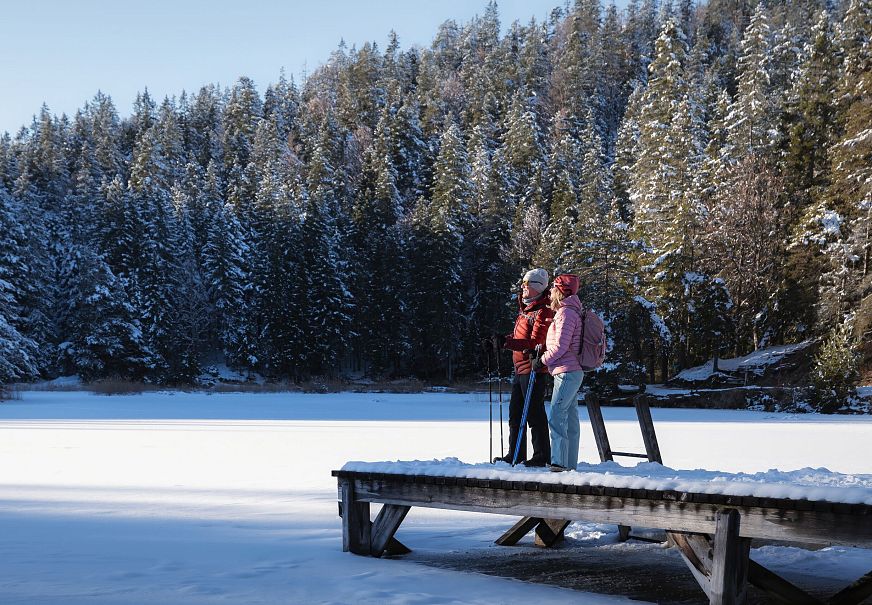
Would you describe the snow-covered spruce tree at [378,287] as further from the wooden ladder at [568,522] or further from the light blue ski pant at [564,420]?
the light blue ski pant at [564,420]

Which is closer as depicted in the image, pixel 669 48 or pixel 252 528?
pixel 252 528

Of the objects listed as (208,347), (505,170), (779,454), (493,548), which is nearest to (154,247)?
(208,347)

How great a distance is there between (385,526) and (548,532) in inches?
55.6

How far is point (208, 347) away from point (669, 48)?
40195 mm

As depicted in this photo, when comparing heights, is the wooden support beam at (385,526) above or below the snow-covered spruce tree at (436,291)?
below

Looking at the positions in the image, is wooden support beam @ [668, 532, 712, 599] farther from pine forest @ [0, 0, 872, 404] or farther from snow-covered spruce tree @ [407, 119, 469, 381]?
snow-covered spruce tree @ [407, 119, 469, 381]

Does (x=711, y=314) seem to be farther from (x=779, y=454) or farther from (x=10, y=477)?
(x=10, y=477)

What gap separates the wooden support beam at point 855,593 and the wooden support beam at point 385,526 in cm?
281

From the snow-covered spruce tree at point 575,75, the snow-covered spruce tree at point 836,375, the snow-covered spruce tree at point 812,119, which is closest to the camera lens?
the snow-covered spruce tree at point 836,375

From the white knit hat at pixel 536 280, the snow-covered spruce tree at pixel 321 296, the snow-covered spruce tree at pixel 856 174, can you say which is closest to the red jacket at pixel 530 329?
the white knit hat at pixel 536 280

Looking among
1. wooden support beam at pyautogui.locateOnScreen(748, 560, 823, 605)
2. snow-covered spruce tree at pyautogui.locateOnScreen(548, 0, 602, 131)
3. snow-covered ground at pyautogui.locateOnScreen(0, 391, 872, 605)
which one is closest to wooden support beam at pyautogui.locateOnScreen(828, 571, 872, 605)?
wooden support beam at pyautogui.locateOnScreen(748, 560, 823, 605)

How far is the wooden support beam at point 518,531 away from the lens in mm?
6523

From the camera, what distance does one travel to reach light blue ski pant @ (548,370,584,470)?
255 inches

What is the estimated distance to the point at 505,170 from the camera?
64375mm
